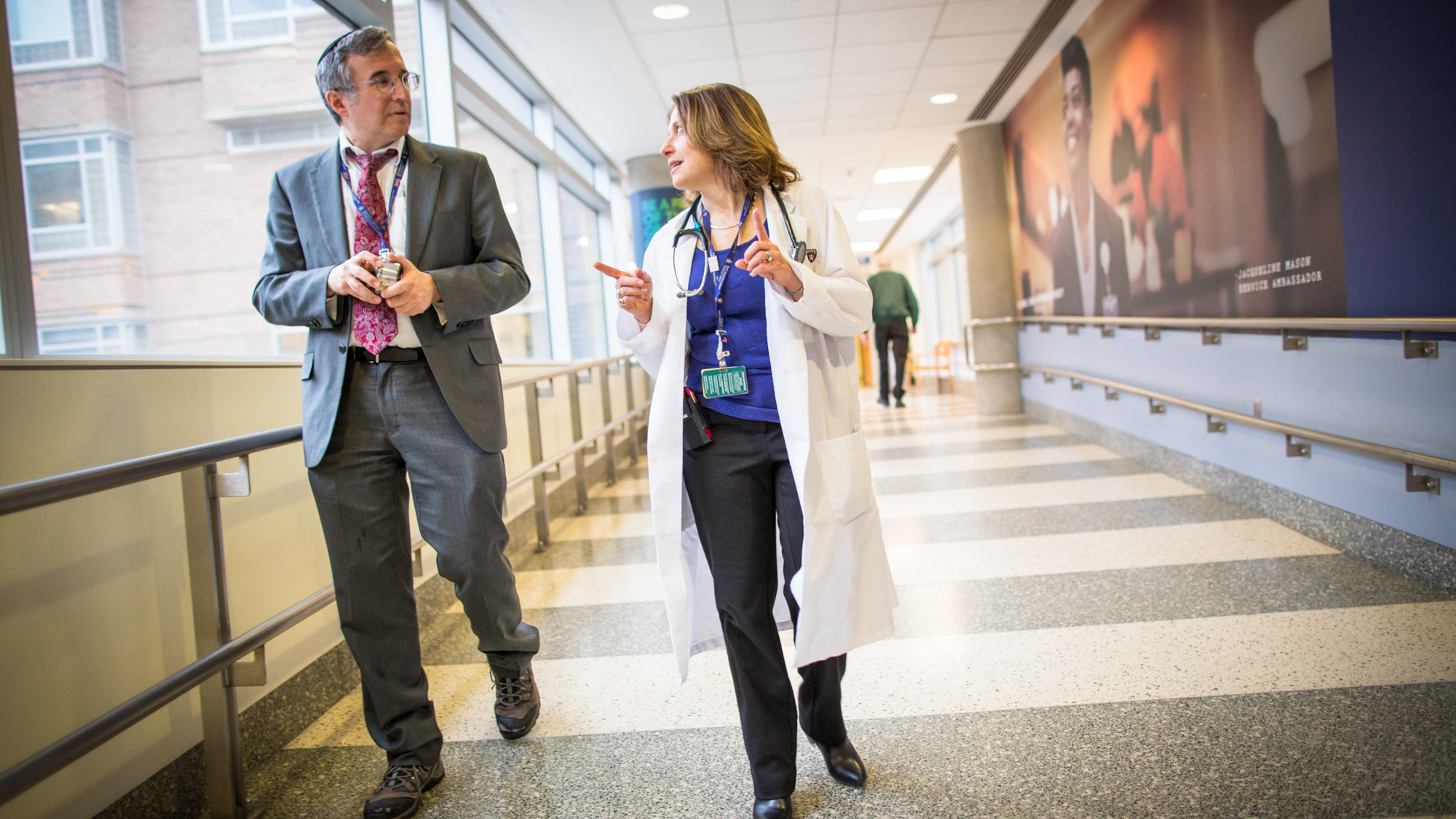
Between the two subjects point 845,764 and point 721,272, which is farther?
point 845,764

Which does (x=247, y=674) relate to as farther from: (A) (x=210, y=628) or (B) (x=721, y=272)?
(B) (x=721, y=272)

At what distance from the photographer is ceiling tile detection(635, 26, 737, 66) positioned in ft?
17.4

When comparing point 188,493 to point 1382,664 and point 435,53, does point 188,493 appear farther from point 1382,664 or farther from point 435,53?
point 435,53

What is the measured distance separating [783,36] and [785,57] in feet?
1.35

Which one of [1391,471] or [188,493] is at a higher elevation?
[188,493]

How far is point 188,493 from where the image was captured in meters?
1.70

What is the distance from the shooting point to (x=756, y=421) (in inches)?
61.2

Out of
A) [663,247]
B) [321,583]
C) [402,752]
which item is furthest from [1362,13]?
[321,583]

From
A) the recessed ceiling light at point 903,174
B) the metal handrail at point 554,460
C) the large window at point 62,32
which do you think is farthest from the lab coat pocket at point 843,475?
the recessed ceiling light at point 903,174

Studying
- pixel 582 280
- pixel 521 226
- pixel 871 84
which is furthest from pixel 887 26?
pixel 582 280

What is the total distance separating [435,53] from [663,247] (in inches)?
134

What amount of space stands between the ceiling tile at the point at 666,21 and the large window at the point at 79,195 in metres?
3.39

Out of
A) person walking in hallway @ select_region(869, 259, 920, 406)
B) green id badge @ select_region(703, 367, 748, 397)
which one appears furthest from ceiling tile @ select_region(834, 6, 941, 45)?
green id badge @ select_region(703, 367, 748, 397)

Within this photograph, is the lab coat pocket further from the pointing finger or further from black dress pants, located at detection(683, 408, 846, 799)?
the pointing finger
